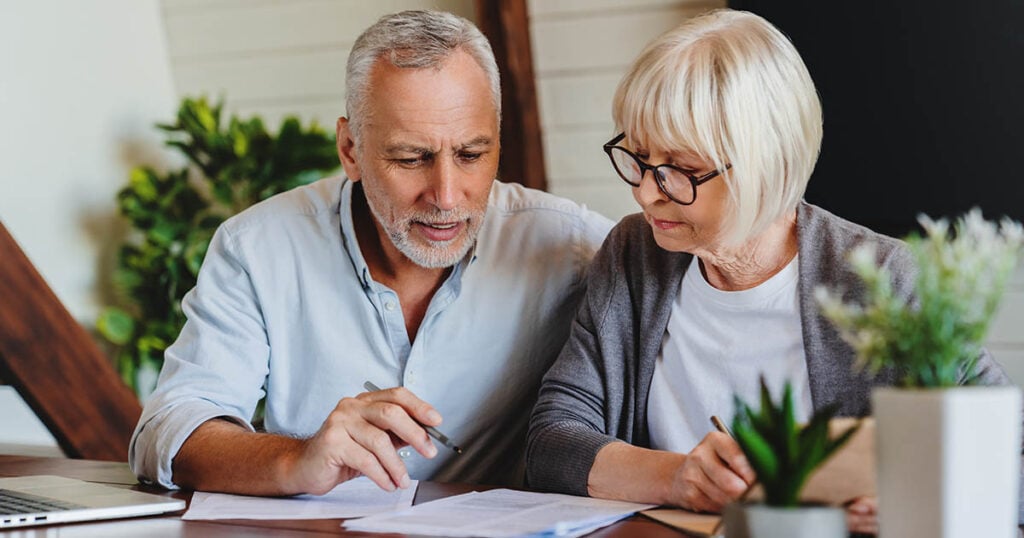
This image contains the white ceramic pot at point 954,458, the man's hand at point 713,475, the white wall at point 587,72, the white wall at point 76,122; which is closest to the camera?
the white ceramic pot at point 954,458

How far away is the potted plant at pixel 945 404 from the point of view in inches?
38.2

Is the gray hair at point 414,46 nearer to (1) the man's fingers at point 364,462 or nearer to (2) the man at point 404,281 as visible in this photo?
(2) the man at point 404,281

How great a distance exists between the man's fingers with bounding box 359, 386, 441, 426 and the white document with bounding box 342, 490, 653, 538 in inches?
4.6

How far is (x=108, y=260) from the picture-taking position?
3992 mm

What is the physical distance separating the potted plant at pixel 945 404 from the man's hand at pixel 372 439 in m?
0.68

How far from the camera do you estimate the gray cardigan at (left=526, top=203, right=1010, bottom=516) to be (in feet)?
5.37

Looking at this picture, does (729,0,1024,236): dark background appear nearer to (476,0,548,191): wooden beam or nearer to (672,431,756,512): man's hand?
(476,0,548,191): wooden beam

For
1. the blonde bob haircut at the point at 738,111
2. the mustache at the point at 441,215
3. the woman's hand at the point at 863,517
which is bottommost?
the woman's hand at the point at 863,517

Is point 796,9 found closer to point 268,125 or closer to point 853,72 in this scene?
point 853,72

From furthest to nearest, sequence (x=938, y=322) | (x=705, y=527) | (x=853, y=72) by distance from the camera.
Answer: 1. (x=853, y=72)
2. (x=705, y=527)
3. (x=938, y=322)

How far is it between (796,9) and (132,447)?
69.9 inches

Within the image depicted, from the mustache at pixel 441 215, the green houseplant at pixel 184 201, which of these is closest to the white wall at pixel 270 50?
the green houseplant at pixel 184 201

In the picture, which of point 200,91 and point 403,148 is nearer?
point 403,148

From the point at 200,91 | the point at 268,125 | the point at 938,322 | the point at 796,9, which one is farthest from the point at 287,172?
the point at 938,322
